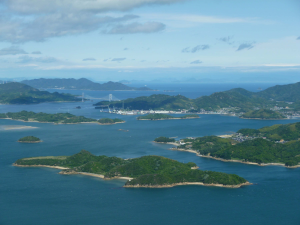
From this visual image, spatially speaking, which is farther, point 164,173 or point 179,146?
point 179,146

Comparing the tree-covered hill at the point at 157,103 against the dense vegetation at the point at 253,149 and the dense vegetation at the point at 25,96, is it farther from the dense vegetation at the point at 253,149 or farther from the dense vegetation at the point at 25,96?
the dense vegetation at the point at 253,149

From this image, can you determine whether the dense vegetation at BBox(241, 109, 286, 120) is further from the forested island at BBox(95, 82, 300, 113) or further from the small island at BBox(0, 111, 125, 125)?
the small island at BBox(0, 111, 125, 125)

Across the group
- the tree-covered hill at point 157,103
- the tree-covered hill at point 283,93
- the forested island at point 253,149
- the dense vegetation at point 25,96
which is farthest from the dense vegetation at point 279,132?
the dense vegetation at point 25,96

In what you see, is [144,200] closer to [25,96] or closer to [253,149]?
[253,149]

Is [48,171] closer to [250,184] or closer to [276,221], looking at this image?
[250,184]

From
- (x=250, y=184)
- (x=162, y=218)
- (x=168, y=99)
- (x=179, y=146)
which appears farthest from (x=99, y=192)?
(x=168, y=99)

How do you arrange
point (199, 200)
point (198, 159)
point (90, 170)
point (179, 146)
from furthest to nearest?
1. point (179, 146)
2. point (198, 159)
3. point (90, 170)
4. point (199, 200)
